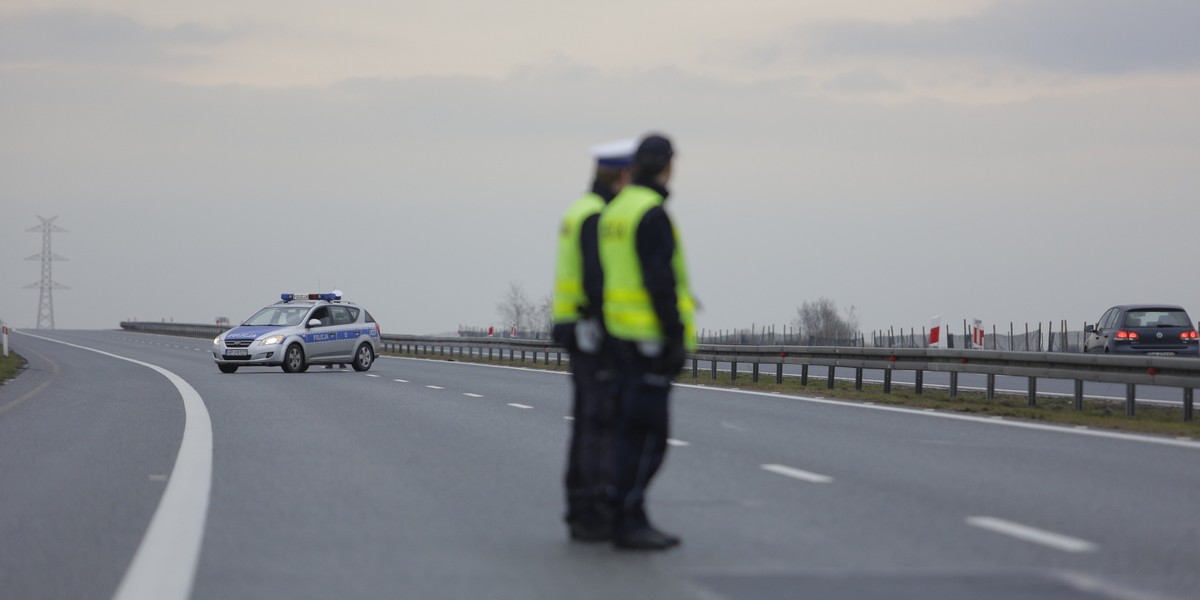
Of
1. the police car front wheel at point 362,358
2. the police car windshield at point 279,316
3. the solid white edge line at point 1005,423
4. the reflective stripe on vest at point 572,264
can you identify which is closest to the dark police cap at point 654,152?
the reflective stripe on vest at point 572,264

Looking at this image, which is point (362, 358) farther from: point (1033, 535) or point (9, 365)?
point (1033, 535)

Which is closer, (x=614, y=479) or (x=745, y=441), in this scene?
(x=614, y=479)

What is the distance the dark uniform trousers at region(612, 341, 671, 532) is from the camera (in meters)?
6.93

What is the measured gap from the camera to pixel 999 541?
748 cm

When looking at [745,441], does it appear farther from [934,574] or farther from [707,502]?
[934,574]

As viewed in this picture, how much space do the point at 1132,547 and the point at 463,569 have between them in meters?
3.13

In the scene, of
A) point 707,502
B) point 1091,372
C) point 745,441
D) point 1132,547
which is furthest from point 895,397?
point 1132,547

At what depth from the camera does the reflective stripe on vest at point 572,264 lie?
7543 mm

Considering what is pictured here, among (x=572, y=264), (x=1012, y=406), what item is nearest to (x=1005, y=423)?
(x=1012, y=406)

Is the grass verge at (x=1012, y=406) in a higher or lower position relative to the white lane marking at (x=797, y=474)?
higher

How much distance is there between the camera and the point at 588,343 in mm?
7371

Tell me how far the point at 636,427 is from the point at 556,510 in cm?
194

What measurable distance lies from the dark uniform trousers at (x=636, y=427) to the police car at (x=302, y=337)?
25.4 metres

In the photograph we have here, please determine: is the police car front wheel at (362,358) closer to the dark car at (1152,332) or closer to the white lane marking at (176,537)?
the dark car at (1152,332)
